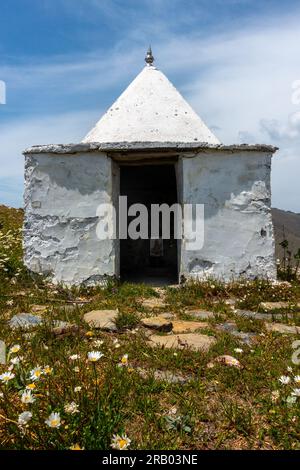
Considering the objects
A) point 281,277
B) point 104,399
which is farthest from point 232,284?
point 104,399

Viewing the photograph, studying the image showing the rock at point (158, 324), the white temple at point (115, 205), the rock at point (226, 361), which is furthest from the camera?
the white temple at point (115, 205)

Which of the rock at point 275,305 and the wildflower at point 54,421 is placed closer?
the wildflower at point 54,421

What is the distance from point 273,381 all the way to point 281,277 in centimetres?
481

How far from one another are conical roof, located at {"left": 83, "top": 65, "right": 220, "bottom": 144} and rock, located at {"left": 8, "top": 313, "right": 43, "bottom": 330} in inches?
166

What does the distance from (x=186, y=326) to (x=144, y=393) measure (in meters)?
1.91

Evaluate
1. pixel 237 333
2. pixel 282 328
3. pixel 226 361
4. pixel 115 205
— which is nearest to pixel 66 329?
pixel 226 361

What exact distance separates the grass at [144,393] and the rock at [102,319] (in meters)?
0.10

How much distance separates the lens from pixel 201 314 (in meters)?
5.46

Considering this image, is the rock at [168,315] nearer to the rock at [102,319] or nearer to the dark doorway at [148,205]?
the rock at [102,319]

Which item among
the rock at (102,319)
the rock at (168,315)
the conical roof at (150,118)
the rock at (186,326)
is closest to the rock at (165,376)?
the rock at (102,319)

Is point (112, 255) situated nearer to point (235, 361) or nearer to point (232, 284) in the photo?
point (232, 284)

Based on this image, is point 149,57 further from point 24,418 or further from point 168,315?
point 24,418

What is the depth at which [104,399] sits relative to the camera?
261 centimetres

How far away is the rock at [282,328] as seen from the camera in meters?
4.53
